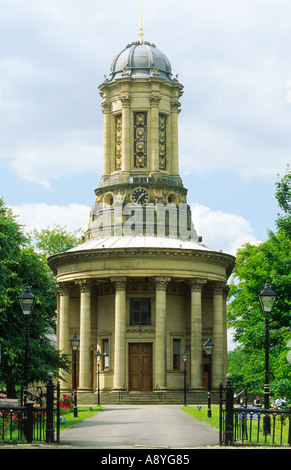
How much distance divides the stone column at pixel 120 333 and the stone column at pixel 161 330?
249 centimetres

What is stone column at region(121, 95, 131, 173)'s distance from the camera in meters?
71.8

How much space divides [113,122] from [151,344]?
70.9 ft

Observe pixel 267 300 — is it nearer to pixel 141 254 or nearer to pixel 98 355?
pixel 98 355

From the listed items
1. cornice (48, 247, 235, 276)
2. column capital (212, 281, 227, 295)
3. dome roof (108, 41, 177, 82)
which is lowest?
column capital (212, 281, 227, 295)

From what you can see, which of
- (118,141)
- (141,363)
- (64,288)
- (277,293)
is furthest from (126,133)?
(277,293)

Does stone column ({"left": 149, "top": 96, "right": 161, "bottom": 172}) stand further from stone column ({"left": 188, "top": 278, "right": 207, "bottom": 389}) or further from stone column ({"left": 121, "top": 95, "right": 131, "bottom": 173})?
stone column ({"left": 188, "top": 278, "right": 207, "bottom": 389})

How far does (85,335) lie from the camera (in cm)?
6356

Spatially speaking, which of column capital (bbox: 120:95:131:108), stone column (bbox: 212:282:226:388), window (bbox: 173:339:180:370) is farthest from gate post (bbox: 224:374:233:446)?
column capital (bbox: 120:95:131:108)

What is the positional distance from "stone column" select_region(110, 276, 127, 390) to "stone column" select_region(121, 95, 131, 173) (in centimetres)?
1314

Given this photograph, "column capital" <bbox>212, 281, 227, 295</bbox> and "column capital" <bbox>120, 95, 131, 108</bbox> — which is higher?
"column capital" <bbox>120, 95, 131, 108</bbox>

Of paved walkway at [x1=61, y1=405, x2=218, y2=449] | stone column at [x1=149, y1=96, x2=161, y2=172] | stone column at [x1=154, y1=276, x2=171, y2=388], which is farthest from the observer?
stone column at [x1=149, y1=96, x2=161, y2=172]

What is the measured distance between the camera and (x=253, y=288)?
5091cm

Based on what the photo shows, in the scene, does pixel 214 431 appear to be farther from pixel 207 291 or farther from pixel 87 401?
pixel 207 291

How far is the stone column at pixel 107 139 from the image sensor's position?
73.8 m
